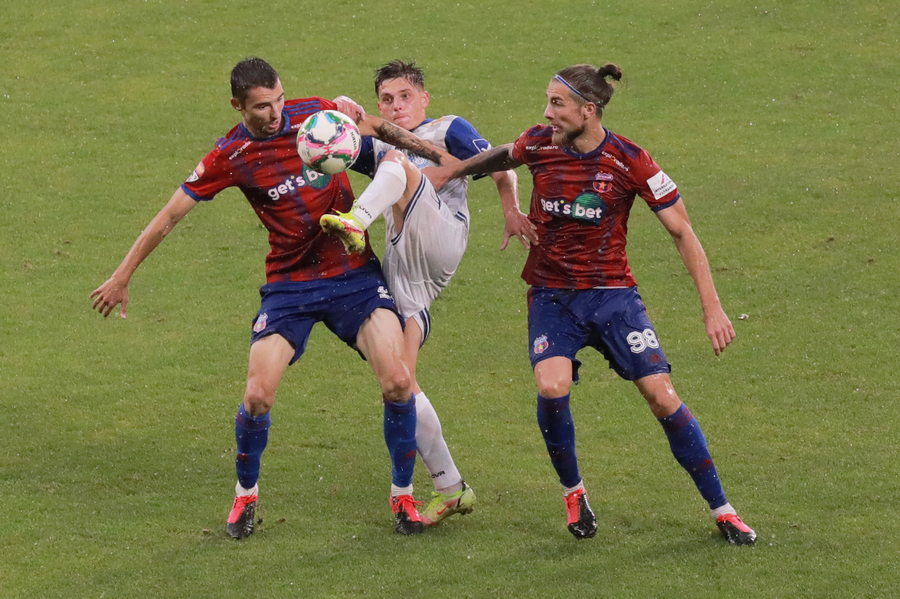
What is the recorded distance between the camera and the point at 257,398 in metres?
6.61

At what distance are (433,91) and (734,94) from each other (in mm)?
3801

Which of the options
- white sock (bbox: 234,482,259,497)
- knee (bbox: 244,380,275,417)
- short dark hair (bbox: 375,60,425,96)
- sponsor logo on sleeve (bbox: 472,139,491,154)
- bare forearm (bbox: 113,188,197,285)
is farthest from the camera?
short dark hair (bbox: 375,60,425,96)

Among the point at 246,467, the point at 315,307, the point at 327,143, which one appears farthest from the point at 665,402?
the point at 246,467

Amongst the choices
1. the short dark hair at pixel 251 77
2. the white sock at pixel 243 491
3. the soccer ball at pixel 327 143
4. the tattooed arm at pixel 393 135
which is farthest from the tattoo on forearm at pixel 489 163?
the white sock at pixel 243 491

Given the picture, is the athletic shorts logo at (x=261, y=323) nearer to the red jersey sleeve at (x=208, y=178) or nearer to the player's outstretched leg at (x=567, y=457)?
the red jersey sleeve at (x=208, y=178)

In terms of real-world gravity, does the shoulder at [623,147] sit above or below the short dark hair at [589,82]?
below

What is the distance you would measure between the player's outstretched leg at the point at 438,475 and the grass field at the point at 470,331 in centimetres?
12

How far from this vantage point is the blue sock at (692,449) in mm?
6441

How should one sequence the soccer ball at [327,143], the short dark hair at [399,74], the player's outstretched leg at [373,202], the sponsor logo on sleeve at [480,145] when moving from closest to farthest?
1. the player's outstretched leg at [373,202]
2. the soccer ball at [327,143]
3. the sponsor logo on sleeve at [480,145]
4. the short dark hair at [399,74]

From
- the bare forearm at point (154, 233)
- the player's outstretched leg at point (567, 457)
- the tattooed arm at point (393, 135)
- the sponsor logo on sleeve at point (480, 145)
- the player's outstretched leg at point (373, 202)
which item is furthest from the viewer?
the sponsor logo on sleeve at point (480, 145)

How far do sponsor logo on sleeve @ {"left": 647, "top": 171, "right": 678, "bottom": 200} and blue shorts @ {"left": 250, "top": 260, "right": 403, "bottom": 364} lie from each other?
1.62 m

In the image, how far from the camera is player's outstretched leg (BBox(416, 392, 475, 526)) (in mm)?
6977

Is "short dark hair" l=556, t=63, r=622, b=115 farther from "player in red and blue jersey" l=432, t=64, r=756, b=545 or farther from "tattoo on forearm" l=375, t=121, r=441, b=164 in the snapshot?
"tattoo on forearm" l=375, t=121, r=441, b=164

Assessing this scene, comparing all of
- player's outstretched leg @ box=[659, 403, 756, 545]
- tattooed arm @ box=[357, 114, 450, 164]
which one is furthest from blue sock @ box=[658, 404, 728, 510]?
tattooed arm @ box=[357, 114, 450, 164]
